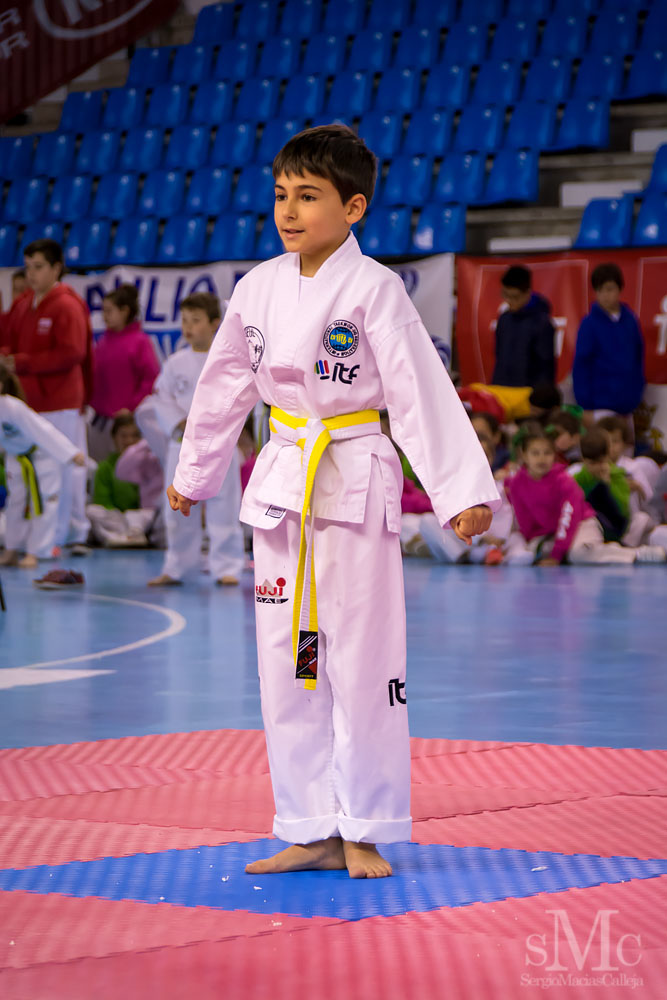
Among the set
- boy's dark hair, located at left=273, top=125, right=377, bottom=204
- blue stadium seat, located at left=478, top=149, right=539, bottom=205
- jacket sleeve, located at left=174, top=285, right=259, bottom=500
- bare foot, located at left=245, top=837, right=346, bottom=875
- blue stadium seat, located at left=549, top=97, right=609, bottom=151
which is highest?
blue stadium seat, located at left=549, top=97, right=609, bottom=151

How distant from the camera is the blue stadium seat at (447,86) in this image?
38.3ft

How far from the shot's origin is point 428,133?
37.9ft

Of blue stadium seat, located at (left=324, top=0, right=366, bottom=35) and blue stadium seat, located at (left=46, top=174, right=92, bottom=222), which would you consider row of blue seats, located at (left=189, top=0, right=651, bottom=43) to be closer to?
blue stadium seat, located at (left=324, top=0, right=366, bottom=35)

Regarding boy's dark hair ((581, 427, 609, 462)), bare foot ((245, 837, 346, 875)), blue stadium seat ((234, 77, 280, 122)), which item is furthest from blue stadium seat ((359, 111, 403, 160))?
bare foot ((245, 837, 346, 875))

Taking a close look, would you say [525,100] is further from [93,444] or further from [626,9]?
[93,444]

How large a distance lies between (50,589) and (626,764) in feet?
13.9

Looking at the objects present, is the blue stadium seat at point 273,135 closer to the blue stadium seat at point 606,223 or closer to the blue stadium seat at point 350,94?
the blue stadium seat at point 350,94

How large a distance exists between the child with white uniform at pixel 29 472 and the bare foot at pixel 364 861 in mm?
4744

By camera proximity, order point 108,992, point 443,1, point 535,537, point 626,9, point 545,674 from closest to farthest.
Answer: point 108,992 < point 545,674 < point 535,537 < point 626,9 < point 443,1

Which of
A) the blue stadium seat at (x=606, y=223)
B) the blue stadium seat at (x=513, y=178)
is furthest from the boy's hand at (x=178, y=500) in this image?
the blue stadium seat at (x=513, y=178)

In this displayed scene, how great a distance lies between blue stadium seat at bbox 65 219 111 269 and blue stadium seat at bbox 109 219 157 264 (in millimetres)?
107

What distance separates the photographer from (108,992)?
1586 millimetres

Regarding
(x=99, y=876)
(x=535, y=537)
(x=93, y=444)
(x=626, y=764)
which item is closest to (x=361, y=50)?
(x=93, y=444)

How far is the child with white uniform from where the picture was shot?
7.03 m
